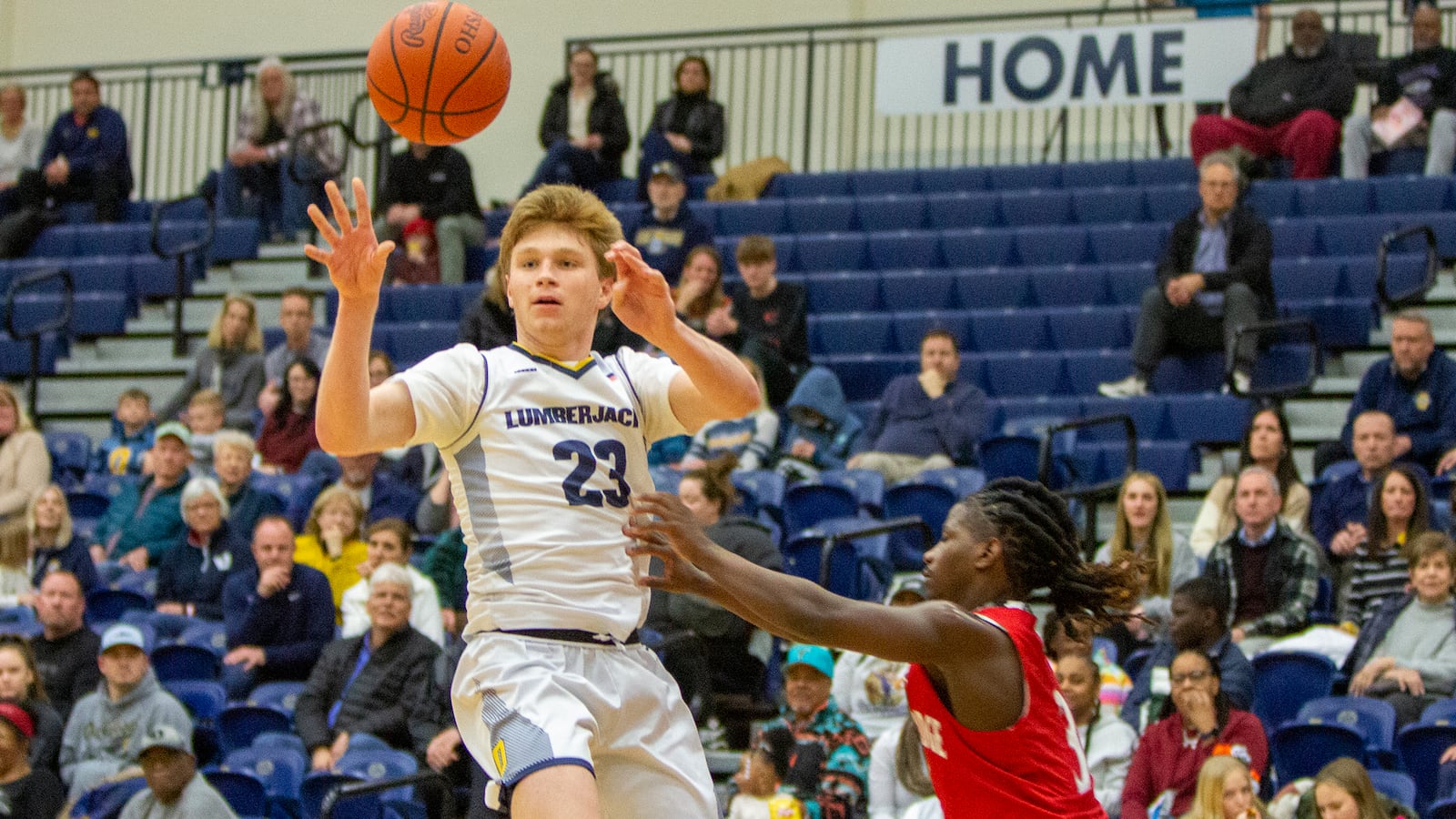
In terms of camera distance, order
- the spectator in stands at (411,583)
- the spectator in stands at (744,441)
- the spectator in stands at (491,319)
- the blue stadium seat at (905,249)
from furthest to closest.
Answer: the blue stadium seat at (905,249)
the spectator in stands at (491,319)
the spectator in stands at (744,441)
the spectator in stands at (411,583)

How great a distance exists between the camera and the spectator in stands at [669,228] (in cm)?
1254

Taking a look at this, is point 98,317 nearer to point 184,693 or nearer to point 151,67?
point 151,67

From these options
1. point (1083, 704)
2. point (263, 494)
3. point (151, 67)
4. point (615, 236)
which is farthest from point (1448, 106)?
point (151, 67)

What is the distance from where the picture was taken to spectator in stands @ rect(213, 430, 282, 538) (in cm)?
1040

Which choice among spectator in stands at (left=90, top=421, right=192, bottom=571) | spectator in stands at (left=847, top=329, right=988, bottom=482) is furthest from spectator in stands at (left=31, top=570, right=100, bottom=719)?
spectator in stands at (left=847, top=329, right=988, bottom=482)

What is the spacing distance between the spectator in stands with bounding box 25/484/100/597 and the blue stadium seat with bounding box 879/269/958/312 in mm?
5499

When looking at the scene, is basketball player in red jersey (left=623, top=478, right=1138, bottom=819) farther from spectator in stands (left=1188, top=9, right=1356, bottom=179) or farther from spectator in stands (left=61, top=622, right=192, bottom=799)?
spectator in stands (left=1188, top=9, right=1356, bottom=179)

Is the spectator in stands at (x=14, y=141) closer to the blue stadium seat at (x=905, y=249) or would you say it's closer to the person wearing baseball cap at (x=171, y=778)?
the blue stadium seat at (x=905, y=249)

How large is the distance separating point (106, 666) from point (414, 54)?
4.52 metres

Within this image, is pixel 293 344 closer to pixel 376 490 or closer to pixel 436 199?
pixel 376 490

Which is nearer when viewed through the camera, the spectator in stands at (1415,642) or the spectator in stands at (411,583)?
the spectator in stands at (1415,642)

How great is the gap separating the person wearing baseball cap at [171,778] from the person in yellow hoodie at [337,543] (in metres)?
2.03

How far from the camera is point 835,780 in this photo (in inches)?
285

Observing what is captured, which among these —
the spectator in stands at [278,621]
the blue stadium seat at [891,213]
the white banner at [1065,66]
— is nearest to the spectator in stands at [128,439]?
the spectator in stands at [278,621]
